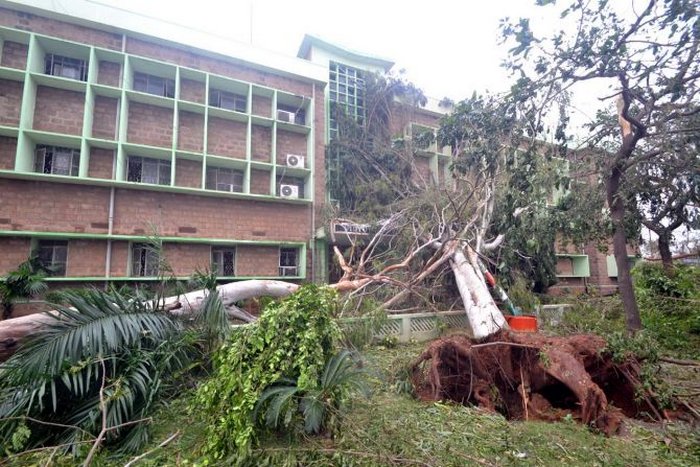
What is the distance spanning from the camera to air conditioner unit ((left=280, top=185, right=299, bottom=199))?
515 inches

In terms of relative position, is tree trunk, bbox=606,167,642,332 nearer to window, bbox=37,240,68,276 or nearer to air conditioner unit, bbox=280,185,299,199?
air conditioner unit, bbox=280,185,299,199

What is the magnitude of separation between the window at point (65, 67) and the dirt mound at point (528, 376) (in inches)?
530

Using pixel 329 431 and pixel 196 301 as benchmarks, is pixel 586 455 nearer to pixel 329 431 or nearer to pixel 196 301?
pixel 329 431

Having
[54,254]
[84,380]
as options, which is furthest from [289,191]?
[84,380]

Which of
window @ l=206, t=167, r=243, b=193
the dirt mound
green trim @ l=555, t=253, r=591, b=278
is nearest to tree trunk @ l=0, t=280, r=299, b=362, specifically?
the dirt mound

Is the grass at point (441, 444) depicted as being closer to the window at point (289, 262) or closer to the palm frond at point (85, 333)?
the palm frond at point (85, 333)

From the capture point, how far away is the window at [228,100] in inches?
523

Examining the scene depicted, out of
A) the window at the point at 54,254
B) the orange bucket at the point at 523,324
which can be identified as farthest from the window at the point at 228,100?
the orange bucket at the point at 523,324

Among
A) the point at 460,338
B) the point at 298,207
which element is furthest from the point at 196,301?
the point at 298,207

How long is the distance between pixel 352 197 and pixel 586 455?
12.0 metres

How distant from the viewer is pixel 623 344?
4.60m

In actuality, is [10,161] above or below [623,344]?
above

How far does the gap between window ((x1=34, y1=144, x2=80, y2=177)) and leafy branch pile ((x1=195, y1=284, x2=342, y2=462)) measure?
35.5ft

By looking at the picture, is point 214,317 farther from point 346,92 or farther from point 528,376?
point 346,92
